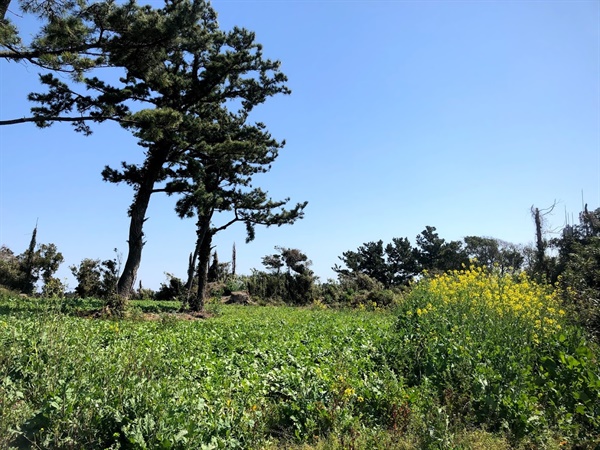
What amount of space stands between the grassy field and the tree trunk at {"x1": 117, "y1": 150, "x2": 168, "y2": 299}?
8083 millimetres

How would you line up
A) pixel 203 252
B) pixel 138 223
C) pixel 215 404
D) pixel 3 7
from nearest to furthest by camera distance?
pixel 215 404
pixel 3 7
pixel 138 223
pixel 203 252

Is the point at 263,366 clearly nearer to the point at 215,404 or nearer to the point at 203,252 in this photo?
the point at 215,404

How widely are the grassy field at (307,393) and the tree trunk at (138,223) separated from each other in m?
8.08

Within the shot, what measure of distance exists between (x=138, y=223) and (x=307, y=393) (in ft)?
37.8

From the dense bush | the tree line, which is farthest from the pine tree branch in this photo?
the dense bush

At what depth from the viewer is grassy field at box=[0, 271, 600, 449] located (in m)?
2.76

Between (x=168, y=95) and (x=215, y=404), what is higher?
(x=168, y=95)

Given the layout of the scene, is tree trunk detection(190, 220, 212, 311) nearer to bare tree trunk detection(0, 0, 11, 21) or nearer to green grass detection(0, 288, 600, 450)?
bare tree trunk detection(0, 0, 11, 21)

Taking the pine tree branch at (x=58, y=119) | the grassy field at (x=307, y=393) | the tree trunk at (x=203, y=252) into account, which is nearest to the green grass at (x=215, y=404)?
the grassy field at (x=307, y=393)

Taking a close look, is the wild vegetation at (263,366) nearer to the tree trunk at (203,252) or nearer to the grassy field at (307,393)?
the grassy field at (307,393)

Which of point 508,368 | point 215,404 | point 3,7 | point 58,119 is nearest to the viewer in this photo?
point 215,404

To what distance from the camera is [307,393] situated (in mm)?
3490

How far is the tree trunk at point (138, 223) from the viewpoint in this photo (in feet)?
43.5

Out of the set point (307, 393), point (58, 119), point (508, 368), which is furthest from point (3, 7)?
point (508, 368)
